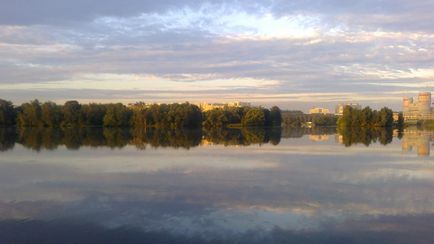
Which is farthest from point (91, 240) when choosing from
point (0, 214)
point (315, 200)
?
point (315, 200)

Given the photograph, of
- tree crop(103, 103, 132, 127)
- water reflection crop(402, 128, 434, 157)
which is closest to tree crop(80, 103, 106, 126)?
tree crop(103, 103, 132, 127)

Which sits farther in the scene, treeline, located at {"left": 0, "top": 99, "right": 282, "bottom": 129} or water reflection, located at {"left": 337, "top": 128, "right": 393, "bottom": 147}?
treeline, located at {"left": 0, "top": 99, "right": 282, "bottom": 129}

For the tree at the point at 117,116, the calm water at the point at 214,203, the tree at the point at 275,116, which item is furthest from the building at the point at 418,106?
the calm water at the point at 214,203

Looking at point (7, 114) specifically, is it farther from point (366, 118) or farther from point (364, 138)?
point (366, 118)

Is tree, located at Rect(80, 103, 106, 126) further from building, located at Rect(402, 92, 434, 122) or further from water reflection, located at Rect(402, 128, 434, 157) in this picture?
building, located at Rect(402, 92, 434, 122)

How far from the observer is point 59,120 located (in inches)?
3022

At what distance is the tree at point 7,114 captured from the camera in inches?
3125

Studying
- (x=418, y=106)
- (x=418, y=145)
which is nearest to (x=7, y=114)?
(x=418, y=145)

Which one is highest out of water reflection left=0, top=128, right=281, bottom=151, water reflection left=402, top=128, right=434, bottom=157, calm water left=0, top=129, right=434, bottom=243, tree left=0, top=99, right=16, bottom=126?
tree left=0, top=99, right=16, bottom=126

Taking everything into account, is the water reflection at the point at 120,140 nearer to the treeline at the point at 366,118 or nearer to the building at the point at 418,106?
the treeline at the point at 366,118

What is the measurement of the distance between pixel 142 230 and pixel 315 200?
4.64 m

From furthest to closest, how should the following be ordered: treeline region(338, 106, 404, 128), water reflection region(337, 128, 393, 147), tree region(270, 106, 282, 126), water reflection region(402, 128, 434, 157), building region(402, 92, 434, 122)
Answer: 1. building region(402, 92, 434, 122)
2. tree region(270, 106, 282, 126)
3. treeline region(338, 106, 404, 128)
4. water reflection region(337, 128, 393, 147)
5. water reflection region(402, 128, 434, 157)

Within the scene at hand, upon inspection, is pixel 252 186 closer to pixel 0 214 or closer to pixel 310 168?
pixel 310 168

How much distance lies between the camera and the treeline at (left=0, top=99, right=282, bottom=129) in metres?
76.9
